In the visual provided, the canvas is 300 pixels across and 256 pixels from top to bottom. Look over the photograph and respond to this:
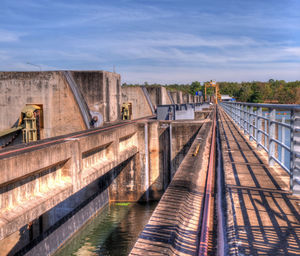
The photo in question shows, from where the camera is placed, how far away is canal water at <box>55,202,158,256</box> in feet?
50.3

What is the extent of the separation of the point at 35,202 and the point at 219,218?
18.2 feet

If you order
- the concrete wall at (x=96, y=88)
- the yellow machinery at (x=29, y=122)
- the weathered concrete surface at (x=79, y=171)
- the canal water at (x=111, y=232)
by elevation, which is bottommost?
the canal water at (x=111, y=232)

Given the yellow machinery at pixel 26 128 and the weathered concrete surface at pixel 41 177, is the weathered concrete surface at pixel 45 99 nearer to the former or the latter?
the yellow machinery at pixel 26 128

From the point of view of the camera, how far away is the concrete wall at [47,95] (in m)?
18.1

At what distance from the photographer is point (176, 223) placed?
14.3ft

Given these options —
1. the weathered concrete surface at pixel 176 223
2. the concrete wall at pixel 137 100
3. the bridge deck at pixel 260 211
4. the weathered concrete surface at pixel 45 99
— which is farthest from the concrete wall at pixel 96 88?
the weathered concrete surface at pixel 176 223

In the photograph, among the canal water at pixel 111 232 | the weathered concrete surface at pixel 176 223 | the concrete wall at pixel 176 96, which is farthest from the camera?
the concrete wall at pixel 176 96

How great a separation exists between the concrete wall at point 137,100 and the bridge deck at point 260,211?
994 inches

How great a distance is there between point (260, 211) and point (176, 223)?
1.50 meters

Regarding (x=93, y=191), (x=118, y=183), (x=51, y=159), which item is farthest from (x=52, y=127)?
(x=51, y=159)

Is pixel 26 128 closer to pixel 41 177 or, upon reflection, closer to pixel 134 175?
pixel 134 175

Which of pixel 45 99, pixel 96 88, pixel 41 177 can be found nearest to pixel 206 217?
pixel 41 177

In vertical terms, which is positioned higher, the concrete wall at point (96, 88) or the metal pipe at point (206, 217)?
the concrete wall at point (96, 88)

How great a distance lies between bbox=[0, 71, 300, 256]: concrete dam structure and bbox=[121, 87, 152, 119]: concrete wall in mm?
3621
